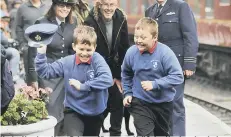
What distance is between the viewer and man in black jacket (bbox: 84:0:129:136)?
20.8 ft

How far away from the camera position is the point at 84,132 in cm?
540

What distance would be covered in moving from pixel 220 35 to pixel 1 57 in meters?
10.3

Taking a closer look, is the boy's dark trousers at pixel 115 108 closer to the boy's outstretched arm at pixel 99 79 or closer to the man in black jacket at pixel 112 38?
the man in black jacket at pixel 112 38

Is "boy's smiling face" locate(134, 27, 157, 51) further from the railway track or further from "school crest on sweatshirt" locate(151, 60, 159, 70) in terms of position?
the railway track

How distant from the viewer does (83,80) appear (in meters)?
5.34

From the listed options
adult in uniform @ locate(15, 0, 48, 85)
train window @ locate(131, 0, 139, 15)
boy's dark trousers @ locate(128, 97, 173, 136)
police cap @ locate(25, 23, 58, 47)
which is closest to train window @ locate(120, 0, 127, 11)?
train window @ locate(131, 0, 139, 15)

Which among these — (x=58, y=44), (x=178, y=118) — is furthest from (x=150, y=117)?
(x=58, y=44)

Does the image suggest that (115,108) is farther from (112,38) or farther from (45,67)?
(45,67)

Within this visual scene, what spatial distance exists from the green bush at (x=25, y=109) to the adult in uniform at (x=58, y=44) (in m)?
1.01

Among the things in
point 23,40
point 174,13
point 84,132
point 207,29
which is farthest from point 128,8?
point 84,132

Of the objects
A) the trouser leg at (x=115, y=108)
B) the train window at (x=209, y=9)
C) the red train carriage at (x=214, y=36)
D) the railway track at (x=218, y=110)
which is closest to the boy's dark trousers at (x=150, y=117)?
the trouser leg at (x=115, y=108)

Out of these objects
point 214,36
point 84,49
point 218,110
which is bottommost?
point 218,110

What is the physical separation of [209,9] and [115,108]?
8556 millimetres

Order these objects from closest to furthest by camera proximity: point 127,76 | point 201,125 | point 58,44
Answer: point 127,76, point 58,44, point 201,125
